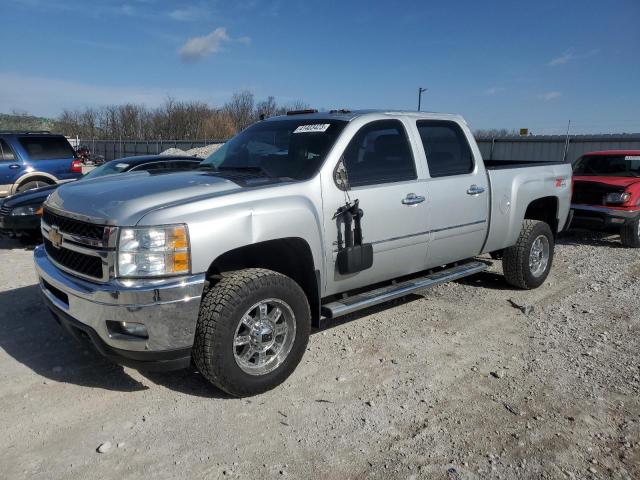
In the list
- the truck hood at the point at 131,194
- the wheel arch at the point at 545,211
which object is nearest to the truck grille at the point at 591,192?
the wheel arch at the point at 545,211

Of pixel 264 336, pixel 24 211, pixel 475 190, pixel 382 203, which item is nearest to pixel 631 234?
pixel 475 190

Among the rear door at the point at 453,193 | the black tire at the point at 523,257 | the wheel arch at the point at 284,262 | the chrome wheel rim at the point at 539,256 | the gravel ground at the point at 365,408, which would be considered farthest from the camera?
the chrome wheel rim at the point at 539,256

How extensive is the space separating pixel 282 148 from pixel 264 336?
163cm

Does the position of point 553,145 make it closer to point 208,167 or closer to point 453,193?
point 453,193

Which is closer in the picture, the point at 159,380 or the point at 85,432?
the point at 85,432

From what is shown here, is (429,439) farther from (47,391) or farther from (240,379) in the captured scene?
(47,391)

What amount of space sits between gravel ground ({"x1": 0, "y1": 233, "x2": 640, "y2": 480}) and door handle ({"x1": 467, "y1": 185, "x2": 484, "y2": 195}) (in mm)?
1250

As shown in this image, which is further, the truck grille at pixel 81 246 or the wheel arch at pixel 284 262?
the wheel arch at pixel 284 262

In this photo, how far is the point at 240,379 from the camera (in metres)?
3.30

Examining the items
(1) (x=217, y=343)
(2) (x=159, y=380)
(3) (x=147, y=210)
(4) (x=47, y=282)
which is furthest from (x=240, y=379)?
(4) (x=47, y=282)

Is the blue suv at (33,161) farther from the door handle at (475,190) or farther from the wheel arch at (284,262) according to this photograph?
the door handle at (475,190)

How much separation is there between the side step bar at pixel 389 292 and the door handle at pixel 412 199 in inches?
29.1

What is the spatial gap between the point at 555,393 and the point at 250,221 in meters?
2.44

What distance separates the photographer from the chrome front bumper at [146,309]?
2910 millimetres
